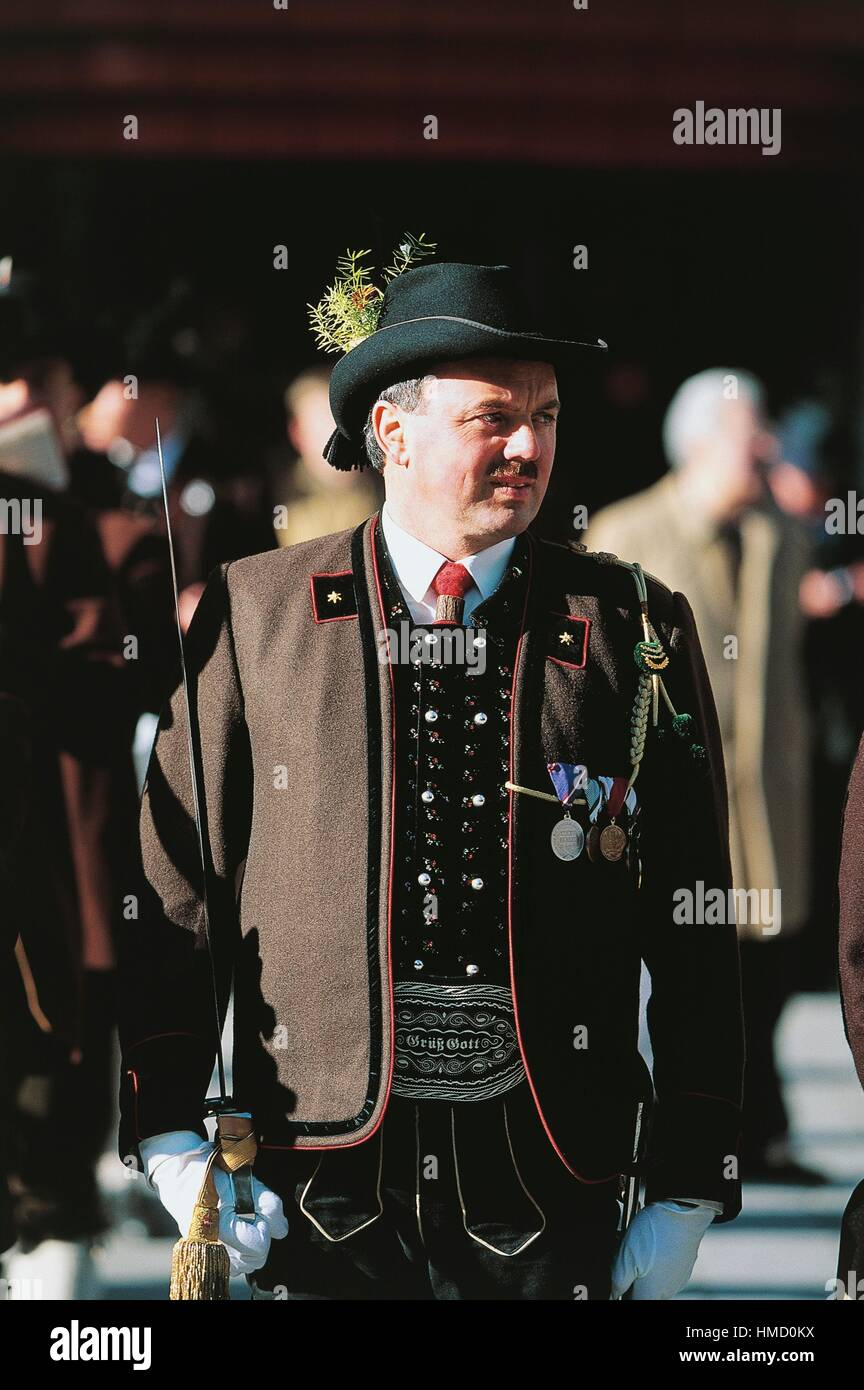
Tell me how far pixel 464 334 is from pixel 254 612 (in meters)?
0.59

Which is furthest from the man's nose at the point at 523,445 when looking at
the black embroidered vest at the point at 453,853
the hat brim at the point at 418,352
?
the black embroidered vest at the point at 453,853

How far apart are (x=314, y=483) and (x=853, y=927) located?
1482 mm

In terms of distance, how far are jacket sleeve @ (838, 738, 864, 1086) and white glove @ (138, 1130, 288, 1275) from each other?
3.33 ft

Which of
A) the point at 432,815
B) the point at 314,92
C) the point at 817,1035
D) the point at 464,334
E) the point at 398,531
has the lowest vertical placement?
the point at 817,1035

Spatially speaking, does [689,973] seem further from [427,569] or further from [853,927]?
[427,569]

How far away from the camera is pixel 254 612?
3.27 metres

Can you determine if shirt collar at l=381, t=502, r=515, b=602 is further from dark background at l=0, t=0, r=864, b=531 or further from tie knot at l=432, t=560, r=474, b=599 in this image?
→ dark background at l=0, t=0, r=864, b=531

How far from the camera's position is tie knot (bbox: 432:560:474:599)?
3.23 metres

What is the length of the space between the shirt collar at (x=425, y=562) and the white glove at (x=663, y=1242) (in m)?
1.07

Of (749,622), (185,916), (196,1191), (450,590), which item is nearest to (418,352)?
(450,590)

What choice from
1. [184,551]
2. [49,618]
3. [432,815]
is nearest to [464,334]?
[432,815]

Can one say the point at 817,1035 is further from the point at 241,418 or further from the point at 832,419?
the point at 241,418

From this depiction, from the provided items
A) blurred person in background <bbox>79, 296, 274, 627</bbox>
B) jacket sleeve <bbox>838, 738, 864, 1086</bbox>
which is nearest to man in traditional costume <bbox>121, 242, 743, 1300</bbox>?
jacket sleeve <bbox>838, 738, 864, 1086</bbox>

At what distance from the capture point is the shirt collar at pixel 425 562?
10.7ft
